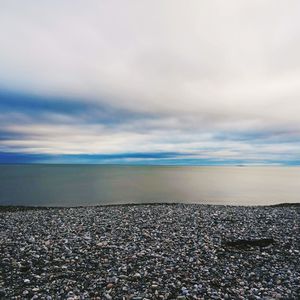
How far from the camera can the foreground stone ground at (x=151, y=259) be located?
28.4 feet

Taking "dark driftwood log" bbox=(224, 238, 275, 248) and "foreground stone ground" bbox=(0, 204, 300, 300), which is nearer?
"foreground stone ground" bbox=(0, 204, 300, 300)

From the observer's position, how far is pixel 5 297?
8.27 m

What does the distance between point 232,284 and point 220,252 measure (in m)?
3.06

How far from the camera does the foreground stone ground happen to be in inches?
341

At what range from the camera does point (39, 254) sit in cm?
1183

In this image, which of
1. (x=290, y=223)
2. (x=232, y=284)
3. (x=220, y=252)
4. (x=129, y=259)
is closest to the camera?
(x=232, y=284)

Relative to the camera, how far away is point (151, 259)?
36.8ft

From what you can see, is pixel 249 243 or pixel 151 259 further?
pixel 249 243

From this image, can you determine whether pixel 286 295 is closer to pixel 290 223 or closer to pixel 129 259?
pixel 129 259

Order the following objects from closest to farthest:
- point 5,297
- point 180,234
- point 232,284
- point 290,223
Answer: point 5,297
point 232,284
point 180,234
point 290,223

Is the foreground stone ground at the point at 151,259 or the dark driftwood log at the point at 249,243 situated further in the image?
the dark driftwood log at the point at 249,243

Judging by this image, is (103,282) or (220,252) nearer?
(103,282)

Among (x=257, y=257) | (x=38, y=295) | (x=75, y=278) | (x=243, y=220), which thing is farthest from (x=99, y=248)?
(x=243, y=220)

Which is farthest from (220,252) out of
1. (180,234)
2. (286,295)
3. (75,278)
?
(75,278)
